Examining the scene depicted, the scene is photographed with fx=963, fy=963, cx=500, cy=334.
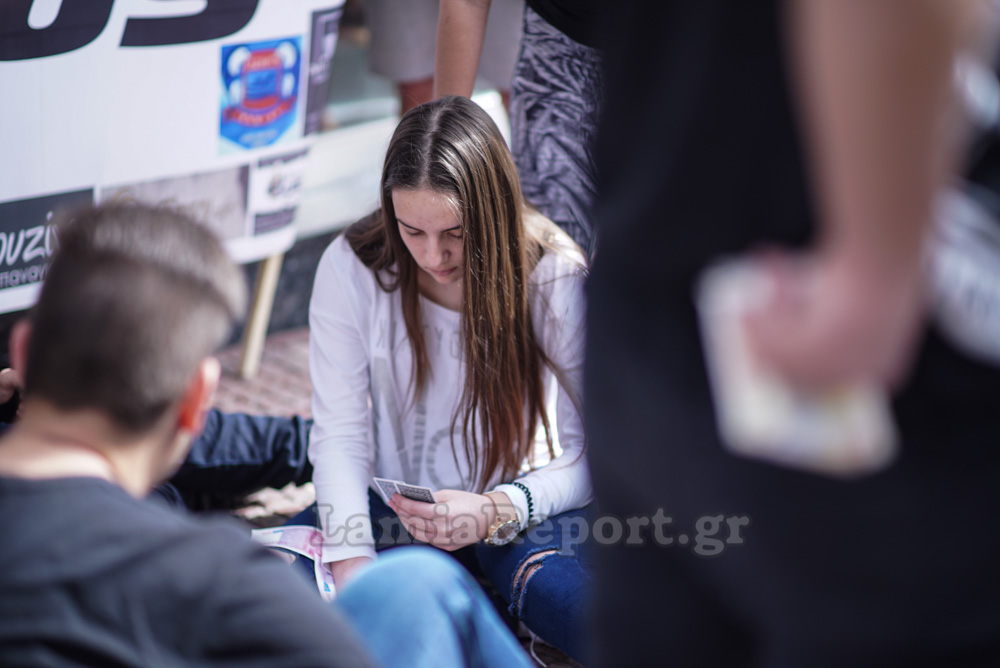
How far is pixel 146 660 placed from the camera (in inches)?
32.9

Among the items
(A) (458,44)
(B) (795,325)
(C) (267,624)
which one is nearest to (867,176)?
(B) (795,325)

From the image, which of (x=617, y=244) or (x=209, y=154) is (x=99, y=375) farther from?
(x=209, y=154)

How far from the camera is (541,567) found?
173cm

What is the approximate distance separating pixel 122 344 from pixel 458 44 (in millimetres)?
1377

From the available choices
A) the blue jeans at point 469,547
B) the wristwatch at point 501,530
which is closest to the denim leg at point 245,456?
the blue jeans at point 469,547

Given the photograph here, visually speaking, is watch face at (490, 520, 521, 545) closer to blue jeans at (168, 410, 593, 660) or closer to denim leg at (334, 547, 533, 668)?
blue jeans at (168, 410, 593, 660)

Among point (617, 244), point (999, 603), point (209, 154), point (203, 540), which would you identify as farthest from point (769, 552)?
point (209, 154)

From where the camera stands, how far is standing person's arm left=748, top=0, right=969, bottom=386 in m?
0.54

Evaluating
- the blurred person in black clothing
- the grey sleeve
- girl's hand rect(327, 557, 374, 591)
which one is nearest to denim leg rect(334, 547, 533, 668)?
the grey sleeve

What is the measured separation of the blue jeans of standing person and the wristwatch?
3cm

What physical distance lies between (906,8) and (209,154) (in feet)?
6.83

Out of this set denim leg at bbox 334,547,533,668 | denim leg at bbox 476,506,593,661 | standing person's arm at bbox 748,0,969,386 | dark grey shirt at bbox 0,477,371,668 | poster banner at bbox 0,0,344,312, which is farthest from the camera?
poster banner at bbox 0,0,344,312

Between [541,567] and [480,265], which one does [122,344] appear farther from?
[541,567]

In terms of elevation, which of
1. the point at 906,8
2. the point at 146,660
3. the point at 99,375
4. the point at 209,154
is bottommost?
the point at 209,154
